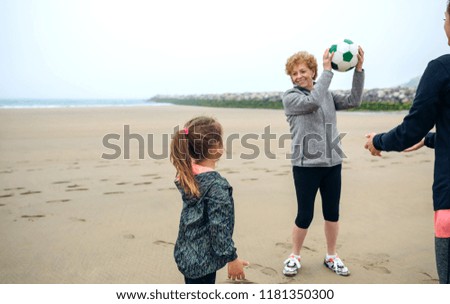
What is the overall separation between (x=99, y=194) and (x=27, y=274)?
2.16 metres

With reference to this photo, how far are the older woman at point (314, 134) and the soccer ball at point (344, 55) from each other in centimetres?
5

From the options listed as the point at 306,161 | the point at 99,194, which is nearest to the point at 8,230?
the point at 99,194

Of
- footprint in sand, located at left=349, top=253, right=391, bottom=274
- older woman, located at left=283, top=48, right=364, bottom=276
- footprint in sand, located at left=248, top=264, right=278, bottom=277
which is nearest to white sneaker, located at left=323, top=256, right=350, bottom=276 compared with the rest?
older woman, located at left=283, top=48, right=364, bottom=276

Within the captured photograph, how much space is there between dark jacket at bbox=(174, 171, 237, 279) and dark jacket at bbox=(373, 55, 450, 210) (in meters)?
0.90

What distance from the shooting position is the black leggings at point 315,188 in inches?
111

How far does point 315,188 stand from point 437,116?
1358 mm

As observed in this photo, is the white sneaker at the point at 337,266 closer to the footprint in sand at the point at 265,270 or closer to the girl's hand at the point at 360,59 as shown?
the footprint in sand at the point at 265,270

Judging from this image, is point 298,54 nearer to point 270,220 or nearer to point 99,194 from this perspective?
point 270,220

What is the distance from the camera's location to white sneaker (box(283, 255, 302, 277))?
292cm

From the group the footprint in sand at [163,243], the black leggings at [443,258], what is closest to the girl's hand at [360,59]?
the black leggings at [443,258]

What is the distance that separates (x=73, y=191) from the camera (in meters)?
5.22

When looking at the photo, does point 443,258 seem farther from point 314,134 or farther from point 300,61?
point 300,61

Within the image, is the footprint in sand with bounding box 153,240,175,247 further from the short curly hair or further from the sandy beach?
the short curly hair
